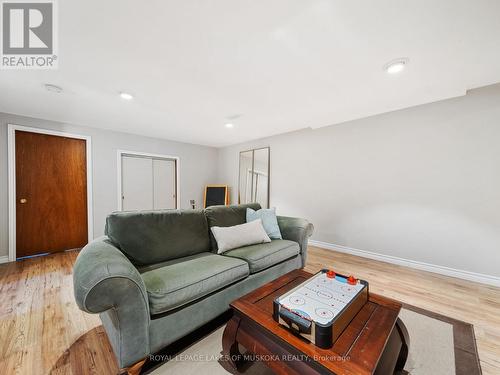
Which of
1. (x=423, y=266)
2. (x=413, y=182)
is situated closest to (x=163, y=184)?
(x=413, y=182)

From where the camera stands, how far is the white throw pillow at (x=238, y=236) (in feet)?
6.63

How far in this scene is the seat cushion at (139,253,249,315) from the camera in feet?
4.07

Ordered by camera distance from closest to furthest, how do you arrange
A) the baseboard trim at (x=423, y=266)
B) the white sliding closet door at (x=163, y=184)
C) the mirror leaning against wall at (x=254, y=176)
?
the baseboard trim at (x=423, y=266) → the mirror leaning against wall at (x=254, y=176) → the white sliding closet door at (x=163, y=184)

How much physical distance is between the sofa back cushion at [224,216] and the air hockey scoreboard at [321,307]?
4.03ft

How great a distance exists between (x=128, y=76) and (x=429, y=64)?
110 inches

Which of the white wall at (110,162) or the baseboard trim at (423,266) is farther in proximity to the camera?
the white wall at (110,162)

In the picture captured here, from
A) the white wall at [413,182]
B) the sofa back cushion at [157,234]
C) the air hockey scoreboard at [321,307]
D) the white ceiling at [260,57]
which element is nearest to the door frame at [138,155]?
the white ceiling at [260,57]

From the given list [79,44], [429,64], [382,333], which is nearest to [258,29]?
[79,44]

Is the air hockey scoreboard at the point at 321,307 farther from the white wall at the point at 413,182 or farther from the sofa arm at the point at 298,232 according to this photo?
the white wall at the point at 413,182

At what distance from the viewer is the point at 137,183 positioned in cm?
421

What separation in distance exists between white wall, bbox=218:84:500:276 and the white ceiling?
335 millimetres

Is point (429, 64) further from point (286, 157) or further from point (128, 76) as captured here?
point (128, 76)

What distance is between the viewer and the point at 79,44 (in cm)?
153

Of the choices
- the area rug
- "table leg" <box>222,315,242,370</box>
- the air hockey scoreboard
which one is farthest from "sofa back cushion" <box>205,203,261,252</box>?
the air hockey scoreboard
